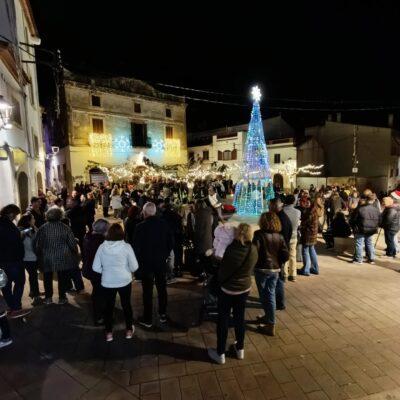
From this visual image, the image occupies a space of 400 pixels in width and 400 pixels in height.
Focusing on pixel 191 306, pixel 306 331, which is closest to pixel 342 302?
pixel 306 331

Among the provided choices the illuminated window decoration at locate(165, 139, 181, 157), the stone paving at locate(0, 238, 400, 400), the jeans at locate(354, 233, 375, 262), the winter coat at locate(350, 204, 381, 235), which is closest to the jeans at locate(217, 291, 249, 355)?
the stone paving at locate(0, 238, 400, 400)

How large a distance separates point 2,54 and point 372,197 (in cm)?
1077

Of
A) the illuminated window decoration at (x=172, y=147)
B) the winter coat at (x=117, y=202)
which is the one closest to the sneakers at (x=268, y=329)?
the winter coat at (x=117, y=202)

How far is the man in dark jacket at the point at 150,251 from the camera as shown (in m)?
4.36

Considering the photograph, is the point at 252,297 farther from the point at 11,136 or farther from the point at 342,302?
the point at 11,136

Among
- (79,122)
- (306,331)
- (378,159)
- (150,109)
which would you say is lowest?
(306,331)

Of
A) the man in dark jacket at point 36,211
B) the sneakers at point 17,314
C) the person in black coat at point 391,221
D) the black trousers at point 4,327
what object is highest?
the man in dark jacket at point 36,211

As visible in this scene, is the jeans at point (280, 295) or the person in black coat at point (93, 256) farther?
the jeans at point (280, 295)

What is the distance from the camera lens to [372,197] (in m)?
7.21

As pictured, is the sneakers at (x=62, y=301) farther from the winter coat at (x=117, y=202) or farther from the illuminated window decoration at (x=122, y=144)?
the illuminated window decoration at (x=122, y=144)

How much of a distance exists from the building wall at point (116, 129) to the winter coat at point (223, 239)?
78.8ft

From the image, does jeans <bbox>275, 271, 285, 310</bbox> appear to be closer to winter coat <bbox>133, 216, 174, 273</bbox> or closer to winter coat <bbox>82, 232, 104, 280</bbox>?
winter coat <bbox>133, 216, 174, 273</bbox>

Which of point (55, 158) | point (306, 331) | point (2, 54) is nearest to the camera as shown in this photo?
point (306, 331)

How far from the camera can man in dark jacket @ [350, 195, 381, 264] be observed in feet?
23.1
